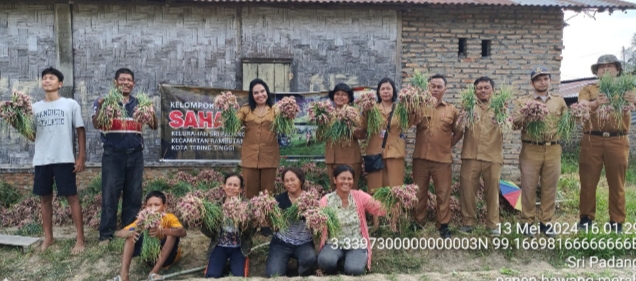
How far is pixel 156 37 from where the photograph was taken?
6.93 metres

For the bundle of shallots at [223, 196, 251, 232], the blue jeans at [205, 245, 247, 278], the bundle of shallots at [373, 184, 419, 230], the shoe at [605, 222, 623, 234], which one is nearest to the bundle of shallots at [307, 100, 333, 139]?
the bundle of shallots at [373, 184, 419, 230]

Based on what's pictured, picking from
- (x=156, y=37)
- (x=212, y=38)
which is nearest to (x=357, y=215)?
(x=212, y=38)

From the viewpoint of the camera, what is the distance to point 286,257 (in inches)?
169

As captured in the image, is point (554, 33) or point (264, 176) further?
point (554, 33)

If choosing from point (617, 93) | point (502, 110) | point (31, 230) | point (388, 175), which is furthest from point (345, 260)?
point (31, 230)

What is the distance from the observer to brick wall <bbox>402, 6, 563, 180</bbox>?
7.18 meters

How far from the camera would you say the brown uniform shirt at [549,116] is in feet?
15.2

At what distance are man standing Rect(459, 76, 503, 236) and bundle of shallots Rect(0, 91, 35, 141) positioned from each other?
4.72m

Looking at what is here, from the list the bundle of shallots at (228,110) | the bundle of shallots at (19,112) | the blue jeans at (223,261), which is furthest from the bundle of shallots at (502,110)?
the bundle of shallots at (19,112)

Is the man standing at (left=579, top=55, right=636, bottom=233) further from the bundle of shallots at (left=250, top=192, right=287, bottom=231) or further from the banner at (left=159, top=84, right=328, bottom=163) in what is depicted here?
the banner at (left=159, top=84, right=328, bottom=163)

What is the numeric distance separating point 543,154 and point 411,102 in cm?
163

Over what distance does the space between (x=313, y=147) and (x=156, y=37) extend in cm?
304

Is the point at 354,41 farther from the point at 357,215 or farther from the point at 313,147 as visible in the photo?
the point at 357,215

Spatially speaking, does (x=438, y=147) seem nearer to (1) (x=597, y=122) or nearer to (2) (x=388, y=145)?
(2) (x=388, y=145)
